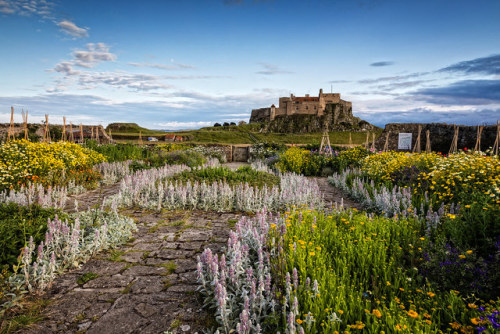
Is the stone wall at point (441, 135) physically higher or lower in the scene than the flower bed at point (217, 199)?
higher

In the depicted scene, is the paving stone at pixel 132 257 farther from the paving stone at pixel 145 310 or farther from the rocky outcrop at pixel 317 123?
the rocky outcrop at pixel 317 123

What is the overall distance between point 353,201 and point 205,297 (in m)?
6.31

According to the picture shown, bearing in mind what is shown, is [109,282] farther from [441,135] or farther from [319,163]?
[441,135]

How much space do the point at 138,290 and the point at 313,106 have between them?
95186mm

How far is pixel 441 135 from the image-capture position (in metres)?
17.9

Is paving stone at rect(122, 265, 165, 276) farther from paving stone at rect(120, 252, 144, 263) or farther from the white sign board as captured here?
the white sign board

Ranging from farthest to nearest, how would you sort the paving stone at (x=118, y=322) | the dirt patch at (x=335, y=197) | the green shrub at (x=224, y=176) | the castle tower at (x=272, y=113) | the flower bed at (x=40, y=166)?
the castle tower at (x=272, y=113), the green shrub at (x=224, y=176), the flower bed at (x=40, y=166), the dirt patch at (x=335, y=197), the paving stone at (x=118, y=322)

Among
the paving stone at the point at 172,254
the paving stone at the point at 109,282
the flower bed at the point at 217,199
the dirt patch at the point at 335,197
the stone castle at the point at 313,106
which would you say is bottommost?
the paving stone at the point at 109,282

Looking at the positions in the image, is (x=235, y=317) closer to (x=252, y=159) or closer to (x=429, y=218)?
(x=429, y=218)

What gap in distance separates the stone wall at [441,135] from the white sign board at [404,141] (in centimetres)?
77

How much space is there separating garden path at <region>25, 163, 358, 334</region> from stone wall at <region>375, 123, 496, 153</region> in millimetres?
17499

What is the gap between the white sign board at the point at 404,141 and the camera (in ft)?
62.6

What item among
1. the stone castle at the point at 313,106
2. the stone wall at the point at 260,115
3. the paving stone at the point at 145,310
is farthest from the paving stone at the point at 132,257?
the stone wall at the point at 260,115

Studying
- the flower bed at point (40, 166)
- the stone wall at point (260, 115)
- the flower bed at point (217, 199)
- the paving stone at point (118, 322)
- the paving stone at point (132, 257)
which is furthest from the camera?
the stone wall at point (260, 115)
